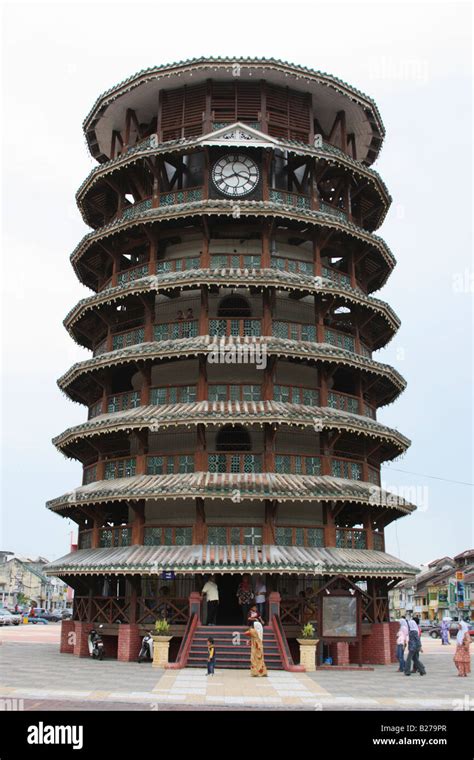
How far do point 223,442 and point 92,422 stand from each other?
5.63m

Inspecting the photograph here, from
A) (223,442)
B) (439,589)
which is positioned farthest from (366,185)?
(439,589)

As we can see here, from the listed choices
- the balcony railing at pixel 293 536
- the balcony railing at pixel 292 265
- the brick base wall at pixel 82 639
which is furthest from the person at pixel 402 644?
the balcony railing at pixel 292 265

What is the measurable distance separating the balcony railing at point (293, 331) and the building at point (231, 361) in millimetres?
86

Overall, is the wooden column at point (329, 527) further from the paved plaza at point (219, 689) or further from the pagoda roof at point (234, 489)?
the paved plaza at point (219, 689)

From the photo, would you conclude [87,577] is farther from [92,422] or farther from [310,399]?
[310,399]

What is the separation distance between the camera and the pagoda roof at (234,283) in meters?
32.4

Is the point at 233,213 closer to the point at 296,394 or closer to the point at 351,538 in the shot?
the point at 296,394

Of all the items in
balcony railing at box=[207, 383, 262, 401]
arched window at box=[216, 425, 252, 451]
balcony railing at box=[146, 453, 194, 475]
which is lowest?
balcony railing at box=[146, 453, 194, 475]

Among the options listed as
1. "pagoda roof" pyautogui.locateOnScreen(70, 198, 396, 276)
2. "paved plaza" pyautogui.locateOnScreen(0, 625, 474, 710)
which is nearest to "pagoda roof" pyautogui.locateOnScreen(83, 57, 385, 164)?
"pagoda roof" pyautogui.locateOnScreen(70, 198, 396, 276)

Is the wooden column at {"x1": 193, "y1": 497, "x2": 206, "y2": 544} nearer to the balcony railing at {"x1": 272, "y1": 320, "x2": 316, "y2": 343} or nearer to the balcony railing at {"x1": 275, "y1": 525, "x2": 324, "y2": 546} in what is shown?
the balcony railing at {"x1": 275, "y1": 525, "x2": 324, "y2": 546}

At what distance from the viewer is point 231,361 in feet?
104

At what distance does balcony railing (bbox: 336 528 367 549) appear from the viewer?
32500 mm

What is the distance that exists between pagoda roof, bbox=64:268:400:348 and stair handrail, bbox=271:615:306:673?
13136 mm

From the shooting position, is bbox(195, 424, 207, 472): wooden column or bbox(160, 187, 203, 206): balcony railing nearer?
bbox(195, 424, 207, 472): wooden column
